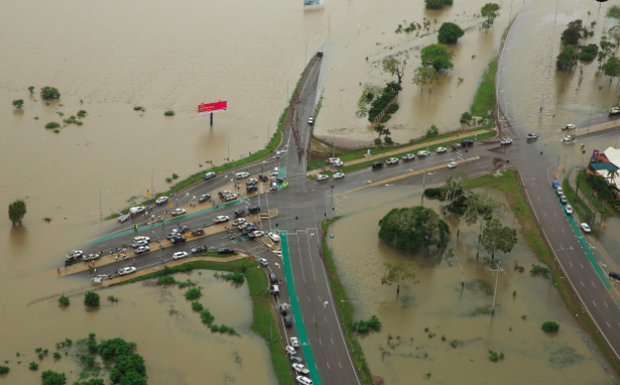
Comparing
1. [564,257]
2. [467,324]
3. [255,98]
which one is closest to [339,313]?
[467,324]

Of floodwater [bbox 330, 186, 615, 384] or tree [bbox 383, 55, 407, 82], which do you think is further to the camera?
tree [bbox 383, 55, 407, 82]

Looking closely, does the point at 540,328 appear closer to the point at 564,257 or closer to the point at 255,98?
the point at 564,257

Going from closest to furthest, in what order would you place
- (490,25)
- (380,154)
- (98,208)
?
1. (98,208)
2. (380,154)
3. (490,25)

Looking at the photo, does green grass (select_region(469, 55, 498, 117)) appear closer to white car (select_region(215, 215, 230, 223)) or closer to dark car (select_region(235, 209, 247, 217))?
dark car (select_region(235, 209, 247, 217))

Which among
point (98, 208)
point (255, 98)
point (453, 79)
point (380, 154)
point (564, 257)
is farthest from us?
point (453, 79)

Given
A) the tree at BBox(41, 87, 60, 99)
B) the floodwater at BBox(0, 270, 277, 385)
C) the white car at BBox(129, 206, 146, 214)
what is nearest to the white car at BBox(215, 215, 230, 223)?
the floodwater at BBox(0, 270, 277, 385)

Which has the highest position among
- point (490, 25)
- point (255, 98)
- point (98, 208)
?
point (490, 25)

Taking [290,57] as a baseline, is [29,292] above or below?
below
